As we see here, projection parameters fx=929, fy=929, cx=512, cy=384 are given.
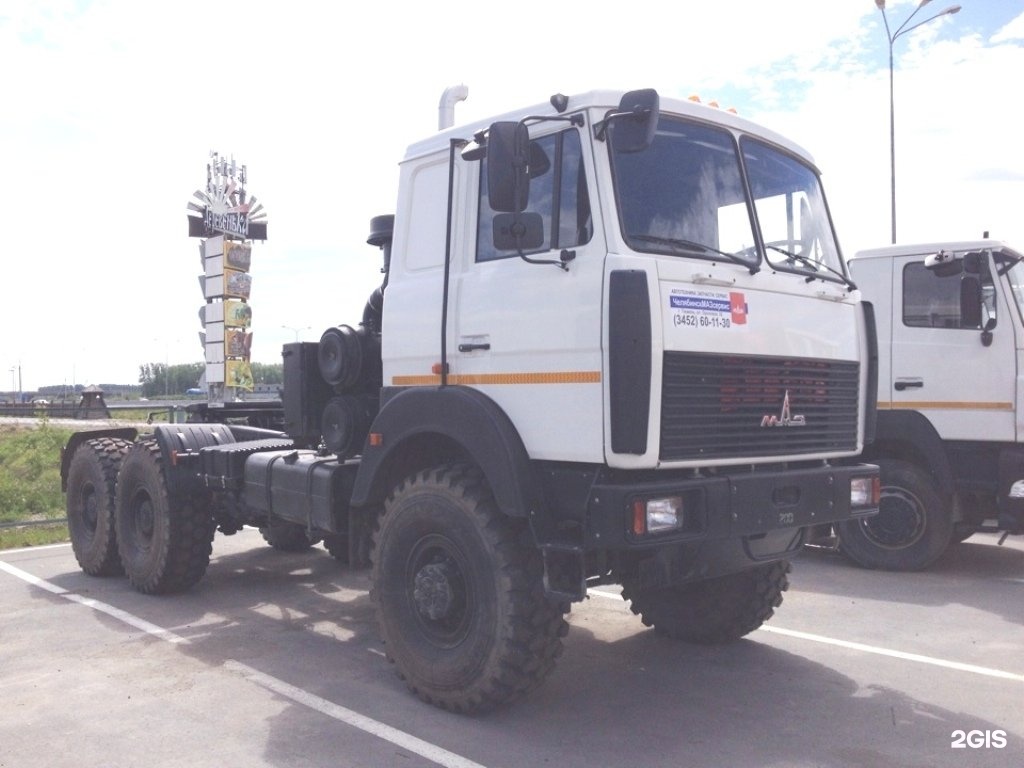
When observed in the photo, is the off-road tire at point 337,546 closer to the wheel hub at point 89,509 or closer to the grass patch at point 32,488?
the wheel hub at point 89,509

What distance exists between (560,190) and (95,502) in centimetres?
590

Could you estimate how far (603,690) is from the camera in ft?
16.8

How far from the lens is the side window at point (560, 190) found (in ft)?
14.3

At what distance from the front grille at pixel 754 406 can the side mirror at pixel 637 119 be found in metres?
0.97

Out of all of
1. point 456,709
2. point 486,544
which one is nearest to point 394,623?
point 456,709

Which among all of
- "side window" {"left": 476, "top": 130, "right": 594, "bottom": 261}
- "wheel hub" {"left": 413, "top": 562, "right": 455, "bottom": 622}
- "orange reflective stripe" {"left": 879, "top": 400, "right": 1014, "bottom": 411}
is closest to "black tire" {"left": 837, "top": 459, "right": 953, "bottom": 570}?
"orange reflective stripe" {"left": 879, "top": 400, "right": 1014, "bottom": 411}

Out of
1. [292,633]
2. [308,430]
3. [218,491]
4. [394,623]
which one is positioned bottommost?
[292,633]

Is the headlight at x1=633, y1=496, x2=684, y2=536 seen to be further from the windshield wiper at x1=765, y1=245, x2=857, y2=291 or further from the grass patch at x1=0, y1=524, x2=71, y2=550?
the grass patch at x1=0, y1=524, x2=71, y2=550

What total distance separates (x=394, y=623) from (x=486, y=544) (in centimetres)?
94

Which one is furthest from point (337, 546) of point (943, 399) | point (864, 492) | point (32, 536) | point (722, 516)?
point (943, 399)

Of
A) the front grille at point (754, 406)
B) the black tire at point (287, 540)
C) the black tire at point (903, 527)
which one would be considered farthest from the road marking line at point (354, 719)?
the black tire at point (903, 527)

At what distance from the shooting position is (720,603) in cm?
579

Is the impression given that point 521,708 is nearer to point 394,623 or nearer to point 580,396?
point 394,623

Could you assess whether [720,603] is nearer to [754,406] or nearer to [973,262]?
[754,406]
